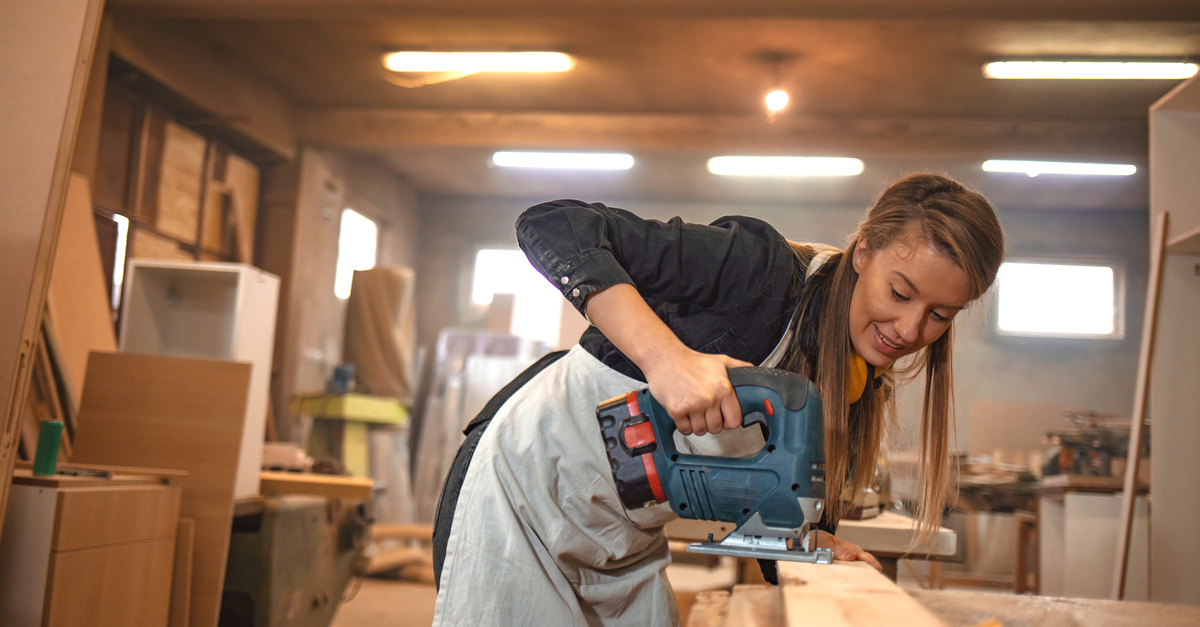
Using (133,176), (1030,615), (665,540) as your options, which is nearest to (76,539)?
(665,540)

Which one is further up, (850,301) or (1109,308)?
(1109,308)

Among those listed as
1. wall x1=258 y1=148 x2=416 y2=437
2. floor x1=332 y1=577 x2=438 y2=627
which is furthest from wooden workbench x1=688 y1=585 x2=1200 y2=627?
wall x1=258 y1=148 x2=416 y2=437

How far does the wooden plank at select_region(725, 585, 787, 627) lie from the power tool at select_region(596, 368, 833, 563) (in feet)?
A: 0.84

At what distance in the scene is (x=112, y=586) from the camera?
236cm

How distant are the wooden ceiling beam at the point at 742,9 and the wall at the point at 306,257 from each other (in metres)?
2.49

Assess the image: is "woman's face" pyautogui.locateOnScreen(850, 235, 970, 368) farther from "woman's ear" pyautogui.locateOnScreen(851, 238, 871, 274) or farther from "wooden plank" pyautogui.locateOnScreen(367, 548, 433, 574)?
"wooden plank" pyautogui.locateOnScreen(367, 548, 433, 574)

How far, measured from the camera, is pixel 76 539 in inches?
86.5

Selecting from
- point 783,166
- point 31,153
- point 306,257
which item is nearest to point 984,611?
point 31,153

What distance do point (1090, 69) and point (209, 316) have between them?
524cm

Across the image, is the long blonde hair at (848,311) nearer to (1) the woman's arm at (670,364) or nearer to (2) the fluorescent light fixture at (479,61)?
(1) the woman's arm at (670,364)

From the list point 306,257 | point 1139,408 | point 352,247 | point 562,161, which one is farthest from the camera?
point 352,247

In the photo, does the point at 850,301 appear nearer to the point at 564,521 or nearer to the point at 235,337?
Answer: the point at 564,521

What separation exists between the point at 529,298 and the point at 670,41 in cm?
426

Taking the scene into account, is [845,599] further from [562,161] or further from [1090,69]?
[562,161]
